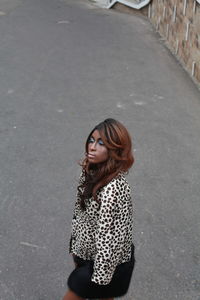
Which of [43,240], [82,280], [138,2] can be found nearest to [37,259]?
[43,240]

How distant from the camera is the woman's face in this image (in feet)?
10.1

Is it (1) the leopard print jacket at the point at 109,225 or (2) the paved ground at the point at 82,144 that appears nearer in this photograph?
(1) the leopard print jacket at the point at 109,225

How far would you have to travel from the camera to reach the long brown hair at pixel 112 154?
3045 millimetres

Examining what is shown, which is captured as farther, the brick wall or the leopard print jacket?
the brick wall

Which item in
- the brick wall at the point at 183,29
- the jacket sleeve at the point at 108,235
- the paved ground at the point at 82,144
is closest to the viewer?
the jacket sleeve at the point at 108,235

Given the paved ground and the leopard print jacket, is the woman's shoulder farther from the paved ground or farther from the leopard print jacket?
the paved ground

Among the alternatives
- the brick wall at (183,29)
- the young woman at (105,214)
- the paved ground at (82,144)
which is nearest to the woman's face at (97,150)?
the young woman at (105,214)

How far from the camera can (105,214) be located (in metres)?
3.02

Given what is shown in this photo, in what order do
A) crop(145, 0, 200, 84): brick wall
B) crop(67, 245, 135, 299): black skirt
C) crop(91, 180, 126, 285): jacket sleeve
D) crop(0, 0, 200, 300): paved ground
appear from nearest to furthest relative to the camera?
crop(91, 180, 126, 285): jacket sleeve → crop(67, 245, 135, 299): black skirt → crop(0, 0, 200, 300): paved ground → crop(145, 0, 200, 84): brick wall

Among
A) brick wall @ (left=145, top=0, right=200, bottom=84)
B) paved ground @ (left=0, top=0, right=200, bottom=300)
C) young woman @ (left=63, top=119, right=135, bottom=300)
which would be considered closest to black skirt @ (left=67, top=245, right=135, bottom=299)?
young woman @ (left=63, top=119, right=135, bottom=300)

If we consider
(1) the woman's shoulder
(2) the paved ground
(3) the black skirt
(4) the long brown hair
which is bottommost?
(2) the paved ground

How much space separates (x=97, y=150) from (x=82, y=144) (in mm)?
3935

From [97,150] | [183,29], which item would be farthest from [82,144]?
[183,29]

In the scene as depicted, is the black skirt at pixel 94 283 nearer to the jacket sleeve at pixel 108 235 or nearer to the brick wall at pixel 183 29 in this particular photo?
the jacket sleeve at pixel 108 235
